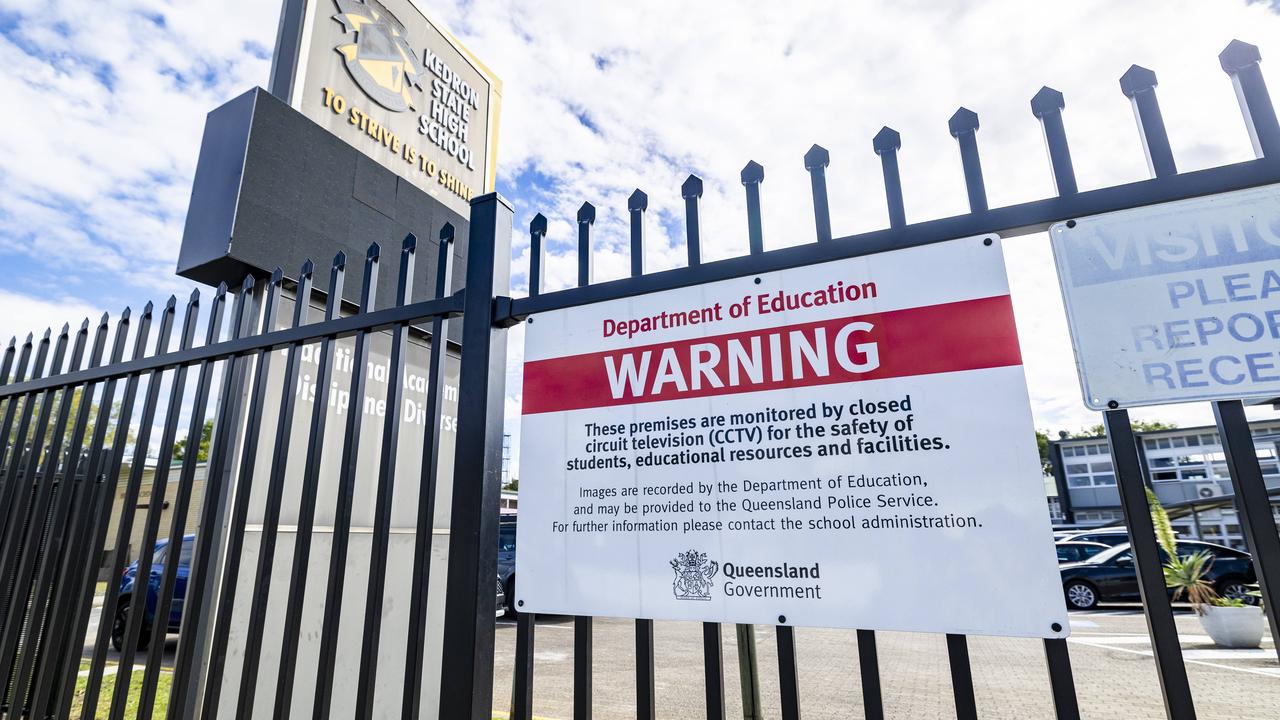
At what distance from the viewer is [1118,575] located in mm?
12000

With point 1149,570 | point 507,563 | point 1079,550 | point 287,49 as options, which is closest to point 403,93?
point 287,49

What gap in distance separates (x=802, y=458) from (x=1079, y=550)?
546 inches

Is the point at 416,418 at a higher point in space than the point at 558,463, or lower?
higher

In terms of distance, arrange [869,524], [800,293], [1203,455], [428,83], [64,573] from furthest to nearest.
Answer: [1203,455] → [428,83] → [64,573] → [800,293] → [869,524]

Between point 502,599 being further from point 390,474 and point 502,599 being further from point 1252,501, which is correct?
point 1252,501

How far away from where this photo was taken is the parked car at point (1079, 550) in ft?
40.1

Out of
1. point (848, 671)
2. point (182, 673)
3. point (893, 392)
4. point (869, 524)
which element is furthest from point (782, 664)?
point (848, 671)

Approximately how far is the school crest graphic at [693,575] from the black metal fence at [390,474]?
92 millimetres

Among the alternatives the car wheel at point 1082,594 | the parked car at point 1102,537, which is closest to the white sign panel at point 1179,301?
the car wheel at point 1082,594

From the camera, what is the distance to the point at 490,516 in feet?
6.67

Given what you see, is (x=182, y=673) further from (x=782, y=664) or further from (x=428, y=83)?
(x=428, y=83)

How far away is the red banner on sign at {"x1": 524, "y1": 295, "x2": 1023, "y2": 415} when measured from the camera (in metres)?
1.57

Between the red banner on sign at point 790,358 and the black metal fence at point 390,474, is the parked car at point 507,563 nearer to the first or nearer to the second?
the black metal fence at point 390,474

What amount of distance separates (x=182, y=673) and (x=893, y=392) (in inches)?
101
